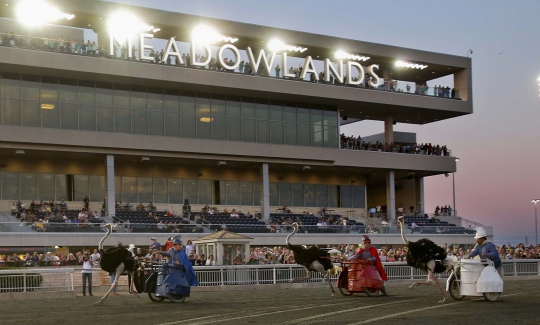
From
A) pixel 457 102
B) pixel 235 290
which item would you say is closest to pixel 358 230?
pixel 457 102

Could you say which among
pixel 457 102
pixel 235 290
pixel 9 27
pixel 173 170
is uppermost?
pixel 9 27

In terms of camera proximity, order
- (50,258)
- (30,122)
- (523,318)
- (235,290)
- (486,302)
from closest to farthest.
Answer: (523,318) < (486,302) < (235,290) < (50,258) < (30,122)

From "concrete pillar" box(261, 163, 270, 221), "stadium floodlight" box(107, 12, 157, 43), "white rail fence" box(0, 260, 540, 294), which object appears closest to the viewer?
"white rail fence" box(0, 260, 540, 294)

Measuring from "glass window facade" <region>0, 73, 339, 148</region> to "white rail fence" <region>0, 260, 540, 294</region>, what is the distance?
19.1 m

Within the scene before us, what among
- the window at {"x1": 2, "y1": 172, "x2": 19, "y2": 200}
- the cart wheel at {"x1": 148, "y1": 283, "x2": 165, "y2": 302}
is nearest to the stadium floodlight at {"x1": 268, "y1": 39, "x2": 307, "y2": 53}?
the window at {"x1": 2, "y1": 172, "x2": 19, "y2": 200}

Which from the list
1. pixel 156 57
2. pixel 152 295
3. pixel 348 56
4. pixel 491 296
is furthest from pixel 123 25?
pixel 491 296

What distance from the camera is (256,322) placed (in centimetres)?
1336

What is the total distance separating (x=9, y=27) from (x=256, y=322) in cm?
4711

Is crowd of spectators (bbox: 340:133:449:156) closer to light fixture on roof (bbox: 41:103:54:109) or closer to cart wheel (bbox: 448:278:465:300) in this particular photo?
light fixture on roof (bbox: 41:103:54:109)

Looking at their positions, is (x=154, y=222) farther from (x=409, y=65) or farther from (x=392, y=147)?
(x=409, y=65)

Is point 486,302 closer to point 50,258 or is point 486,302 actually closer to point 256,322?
point 256,322

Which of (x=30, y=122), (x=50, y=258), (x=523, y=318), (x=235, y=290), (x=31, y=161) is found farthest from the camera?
(x=31, y=161)

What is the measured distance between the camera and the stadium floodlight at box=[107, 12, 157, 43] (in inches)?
1898

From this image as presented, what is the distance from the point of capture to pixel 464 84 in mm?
62906
